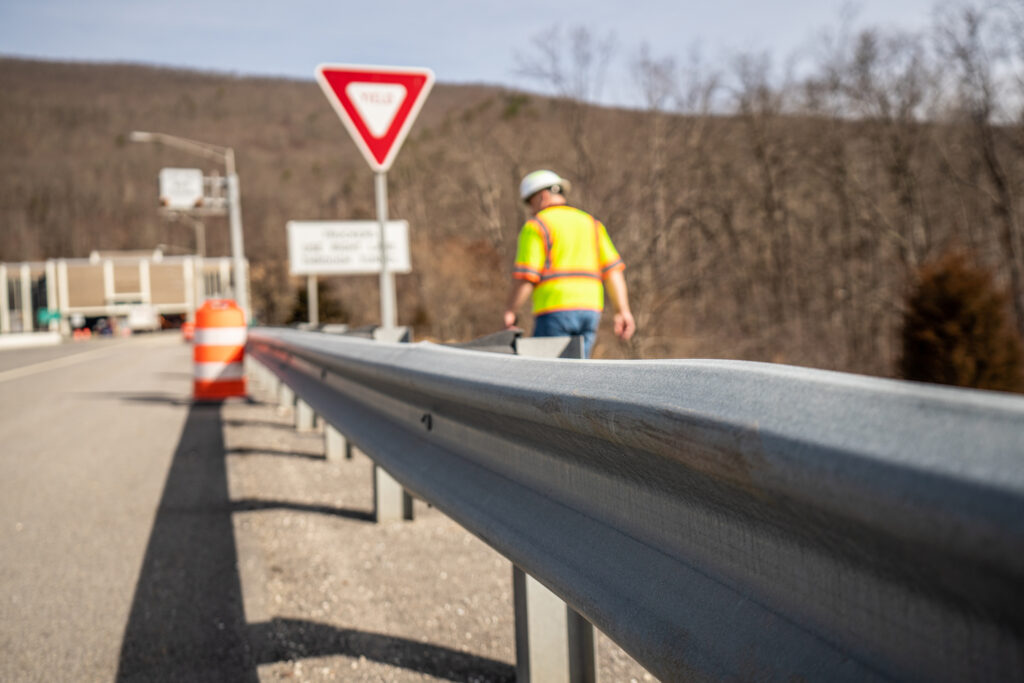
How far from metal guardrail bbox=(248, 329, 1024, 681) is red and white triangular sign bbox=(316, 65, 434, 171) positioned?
17.9ft

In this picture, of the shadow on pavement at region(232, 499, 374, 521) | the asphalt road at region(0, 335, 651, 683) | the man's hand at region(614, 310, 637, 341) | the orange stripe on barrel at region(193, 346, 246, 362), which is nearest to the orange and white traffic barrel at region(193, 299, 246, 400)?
the orange stripe on barrel at region(193, 346, 246, 362)

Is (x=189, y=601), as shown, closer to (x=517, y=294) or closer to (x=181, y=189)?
(x=517, y=294)

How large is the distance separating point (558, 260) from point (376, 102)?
2400 mm

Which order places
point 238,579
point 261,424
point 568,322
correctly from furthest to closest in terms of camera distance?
point 261,424, point 568,322, point 238,579

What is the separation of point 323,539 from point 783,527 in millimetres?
3868

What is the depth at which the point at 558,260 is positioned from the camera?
5961mm

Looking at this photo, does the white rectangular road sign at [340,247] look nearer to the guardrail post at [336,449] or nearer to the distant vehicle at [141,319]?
the guardrail post at [336,449]

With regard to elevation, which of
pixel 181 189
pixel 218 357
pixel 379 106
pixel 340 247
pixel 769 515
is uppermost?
pixel 181 189

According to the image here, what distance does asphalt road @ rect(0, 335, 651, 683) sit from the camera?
3.03 metres

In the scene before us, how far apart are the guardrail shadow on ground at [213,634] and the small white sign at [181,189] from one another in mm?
30396

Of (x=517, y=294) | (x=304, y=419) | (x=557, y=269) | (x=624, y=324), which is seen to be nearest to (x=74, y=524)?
(x=517, y=294)

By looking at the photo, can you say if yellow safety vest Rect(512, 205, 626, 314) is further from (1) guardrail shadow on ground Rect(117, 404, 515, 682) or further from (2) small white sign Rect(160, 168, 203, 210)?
(2) small white sign Rect(160, 168, 203, 210)

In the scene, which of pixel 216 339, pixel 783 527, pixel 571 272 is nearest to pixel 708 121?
pixel 216 339

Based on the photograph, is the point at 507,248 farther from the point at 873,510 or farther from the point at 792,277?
the point at 873,510
